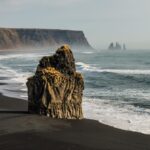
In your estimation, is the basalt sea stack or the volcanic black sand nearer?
the volcanic black sand

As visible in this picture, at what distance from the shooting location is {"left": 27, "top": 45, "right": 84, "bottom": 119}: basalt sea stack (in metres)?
20.2

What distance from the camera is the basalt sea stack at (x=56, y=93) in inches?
797

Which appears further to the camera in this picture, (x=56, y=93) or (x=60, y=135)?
(x=56, y=93)

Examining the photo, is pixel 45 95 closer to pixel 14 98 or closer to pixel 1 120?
pixel 1 120

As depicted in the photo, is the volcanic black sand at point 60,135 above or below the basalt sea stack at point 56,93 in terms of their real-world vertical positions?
below

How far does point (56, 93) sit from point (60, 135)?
12.4 ft

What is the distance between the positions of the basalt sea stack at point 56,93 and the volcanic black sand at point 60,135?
67cm

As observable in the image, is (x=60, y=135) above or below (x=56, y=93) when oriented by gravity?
below

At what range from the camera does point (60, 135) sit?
17.0m

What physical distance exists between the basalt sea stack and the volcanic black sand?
671mm

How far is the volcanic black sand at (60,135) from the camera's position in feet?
50.7

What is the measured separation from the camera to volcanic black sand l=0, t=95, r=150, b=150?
50.7 ft

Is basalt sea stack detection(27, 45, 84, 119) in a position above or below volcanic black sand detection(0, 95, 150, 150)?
above

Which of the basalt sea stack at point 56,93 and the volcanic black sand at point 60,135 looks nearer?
the volcanic black sand at point 60,135
